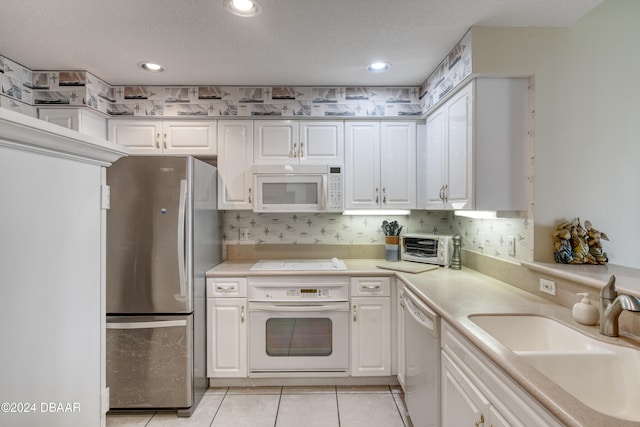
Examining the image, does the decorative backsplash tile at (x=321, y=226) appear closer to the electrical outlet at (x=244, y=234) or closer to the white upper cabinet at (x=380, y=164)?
the electrical outlet at (x=244, y=234)

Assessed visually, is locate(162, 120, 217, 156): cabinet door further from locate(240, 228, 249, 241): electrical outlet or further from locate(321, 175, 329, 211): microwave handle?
locate(321, 175, 329, 211): microwave handle

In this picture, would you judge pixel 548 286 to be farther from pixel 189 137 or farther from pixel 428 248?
pixel 189 137

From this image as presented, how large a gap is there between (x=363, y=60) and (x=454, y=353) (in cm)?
194

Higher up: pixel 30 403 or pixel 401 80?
pixel 401 80

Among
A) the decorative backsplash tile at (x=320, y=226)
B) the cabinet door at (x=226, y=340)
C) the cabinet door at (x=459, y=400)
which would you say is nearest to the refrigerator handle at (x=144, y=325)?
the cabinet door at (x=226, y=340)

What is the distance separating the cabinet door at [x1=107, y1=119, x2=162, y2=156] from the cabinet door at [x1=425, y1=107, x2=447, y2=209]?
90.5 inches

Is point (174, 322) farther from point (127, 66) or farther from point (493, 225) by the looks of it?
point (493, 225)

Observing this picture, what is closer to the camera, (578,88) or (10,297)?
(10,297)

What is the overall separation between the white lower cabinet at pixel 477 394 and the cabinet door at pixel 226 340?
1530 millimetres

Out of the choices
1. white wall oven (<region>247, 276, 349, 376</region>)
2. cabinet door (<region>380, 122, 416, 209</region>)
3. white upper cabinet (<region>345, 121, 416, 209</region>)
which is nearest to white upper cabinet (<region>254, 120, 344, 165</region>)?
white upper cabinet (<region>345, 121, 416, 209</region>)

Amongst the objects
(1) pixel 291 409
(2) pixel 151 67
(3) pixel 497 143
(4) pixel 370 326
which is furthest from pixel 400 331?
(2) pixel 151 67

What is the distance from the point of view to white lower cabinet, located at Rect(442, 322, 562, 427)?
3.03 feet

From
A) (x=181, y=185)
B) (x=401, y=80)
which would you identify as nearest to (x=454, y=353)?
(x=181, y=185)

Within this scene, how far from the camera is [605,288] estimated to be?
1.27 metres
